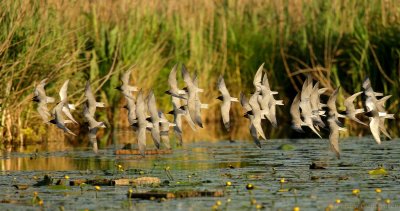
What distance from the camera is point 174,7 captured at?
2439 centimetres

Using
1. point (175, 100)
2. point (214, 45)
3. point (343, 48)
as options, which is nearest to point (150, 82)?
point (214, 45)

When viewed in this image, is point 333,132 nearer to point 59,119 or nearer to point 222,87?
point 222,87

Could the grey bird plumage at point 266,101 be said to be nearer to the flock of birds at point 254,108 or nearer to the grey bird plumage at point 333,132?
the flock of birds at point 254,108

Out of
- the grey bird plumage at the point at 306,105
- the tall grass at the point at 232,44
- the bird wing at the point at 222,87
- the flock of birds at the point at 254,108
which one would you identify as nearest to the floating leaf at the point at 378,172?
the flock of birds at the point at 254,108

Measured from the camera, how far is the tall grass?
69.9 feet

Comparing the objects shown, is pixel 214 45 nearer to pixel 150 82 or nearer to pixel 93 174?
pixel 150 82

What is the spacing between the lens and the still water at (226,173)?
10.4 metres

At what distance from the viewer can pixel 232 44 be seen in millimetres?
23641

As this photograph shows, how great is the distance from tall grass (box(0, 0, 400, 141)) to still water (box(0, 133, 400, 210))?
9.64 feet

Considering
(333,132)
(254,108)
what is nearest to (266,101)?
(254,108)

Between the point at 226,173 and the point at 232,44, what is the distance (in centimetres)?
1083

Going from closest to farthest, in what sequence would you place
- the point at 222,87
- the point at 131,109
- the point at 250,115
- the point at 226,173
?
1. the point at 222,87
2. the point at 250,115
3. the point at 226,173
4. the point at 131,109

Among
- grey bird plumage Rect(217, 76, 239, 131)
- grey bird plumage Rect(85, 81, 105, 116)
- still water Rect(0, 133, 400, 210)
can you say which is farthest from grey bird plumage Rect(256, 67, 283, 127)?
grey bird plumage Rect(85, 81, 105, 116)

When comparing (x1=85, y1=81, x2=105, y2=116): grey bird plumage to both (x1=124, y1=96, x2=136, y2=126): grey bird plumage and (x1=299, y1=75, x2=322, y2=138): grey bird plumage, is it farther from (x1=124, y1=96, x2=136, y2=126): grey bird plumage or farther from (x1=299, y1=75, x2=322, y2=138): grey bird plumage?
(x1=299, y1=75, x2=322, y2=138): grey bird plumage
